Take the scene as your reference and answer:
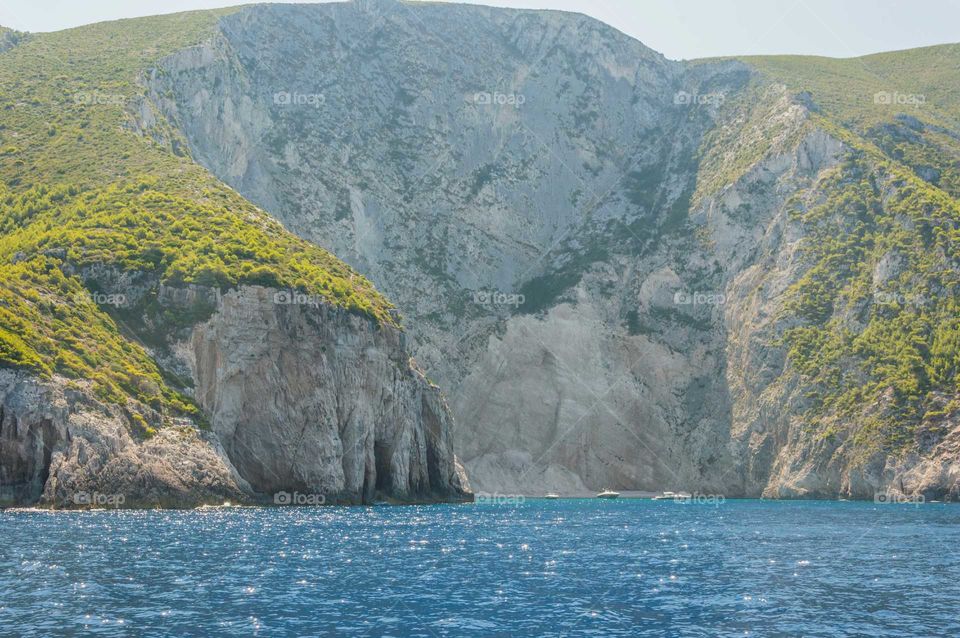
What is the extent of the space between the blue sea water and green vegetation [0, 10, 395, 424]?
54.4ft

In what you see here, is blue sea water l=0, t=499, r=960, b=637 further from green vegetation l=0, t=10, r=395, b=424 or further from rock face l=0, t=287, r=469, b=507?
green vegetation l=0, t=10, r=395, b=424

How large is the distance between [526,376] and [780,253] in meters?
41.3

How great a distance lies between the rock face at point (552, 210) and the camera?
139 meters

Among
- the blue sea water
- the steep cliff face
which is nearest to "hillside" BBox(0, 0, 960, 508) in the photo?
the steep cliff face

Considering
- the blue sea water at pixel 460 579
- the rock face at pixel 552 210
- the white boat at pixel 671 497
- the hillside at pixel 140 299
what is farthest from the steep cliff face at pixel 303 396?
the white boat at pixel 671 497

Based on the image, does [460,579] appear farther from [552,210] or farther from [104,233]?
[552,210]

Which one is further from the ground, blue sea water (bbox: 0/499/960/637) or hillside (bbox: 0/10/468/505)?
hillside (bbox: 0/10/468/505)

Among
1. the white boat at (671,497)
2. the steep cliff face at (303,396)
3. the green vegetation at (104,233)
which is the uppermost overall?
the green vegetation at (104,233)

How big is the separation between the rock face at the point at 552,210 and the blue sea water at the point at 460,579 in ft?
204

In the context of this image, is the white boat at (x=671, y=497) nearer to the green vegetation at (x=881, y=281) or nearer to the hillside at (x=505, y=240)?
the hillside at (x=505, y=240)

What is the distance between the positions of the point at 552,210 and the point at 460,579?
139849mm

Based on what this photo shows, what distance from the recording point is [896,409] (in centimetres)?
10875

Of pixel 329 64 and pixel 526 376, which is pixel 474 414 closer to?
pixel 526 376

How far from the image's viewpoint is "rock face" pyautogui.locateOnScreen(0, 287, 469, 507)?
6962cm
